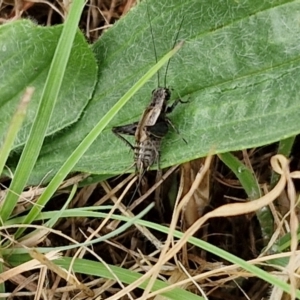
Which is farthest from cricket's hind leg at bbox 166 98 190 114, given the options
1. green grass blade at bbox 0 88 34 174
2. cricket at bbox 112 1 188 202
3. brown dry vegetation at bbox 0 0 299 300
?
green grass blade at bbox 0 88 34 174

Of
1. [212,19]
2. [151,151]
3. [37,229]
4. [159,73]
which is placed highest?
[212,19]

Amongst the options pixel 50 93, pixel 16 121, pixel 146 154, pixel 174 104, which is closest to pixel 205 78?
pixel 174 104

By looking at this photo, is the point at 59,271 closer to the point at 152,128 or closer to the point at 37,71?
the point at 152,128

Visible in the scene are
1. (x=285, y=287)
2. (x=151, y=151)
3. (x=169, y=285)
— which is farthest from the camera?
(x=151, y=151)

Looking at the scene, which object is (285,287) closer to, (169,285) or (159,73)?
(169,285)

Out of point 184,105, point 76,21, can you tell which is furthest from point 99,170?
point 76,21

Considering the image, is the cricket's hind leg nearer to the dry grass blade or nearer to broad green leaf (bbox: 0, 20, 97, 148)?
broad green leaf (bbox: 0, 20, 97, 148)
